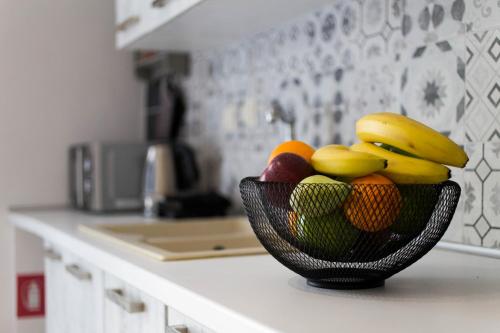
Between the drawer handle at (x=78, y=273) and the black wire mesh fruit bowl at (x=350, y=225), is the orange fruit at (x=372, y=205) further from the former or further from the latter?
the drawer handle at (x=78, y=273)

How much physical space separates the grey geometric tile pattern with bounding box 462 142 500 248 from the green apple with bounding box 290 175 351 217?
Result: 491mm

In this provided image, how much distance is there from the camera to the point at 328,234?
86 centimetres

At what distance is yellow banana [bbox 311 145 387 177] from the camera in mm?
858

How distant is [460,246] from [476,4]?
466 mm

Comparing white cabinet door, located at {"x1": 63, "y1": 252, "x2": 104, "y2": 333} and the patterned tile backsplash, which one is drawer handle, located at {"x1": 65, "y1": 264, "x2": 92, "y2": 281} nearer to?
white cabinet door, located at {"x1": 63, "y1": 252, "x2": 104, "y2": 333}

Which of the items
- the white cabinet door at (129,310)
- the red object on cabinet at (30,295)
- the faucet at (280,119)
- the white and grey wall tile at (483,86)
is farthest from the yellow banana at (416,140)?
the red object on cabinet at (30,295)

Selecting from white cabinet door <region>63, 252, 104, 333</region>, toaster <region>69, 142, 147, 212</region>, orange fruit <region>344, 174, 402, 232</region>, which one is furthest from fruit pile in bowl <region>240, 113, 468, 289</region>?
toaster <region>69, 142, 147, 212</region>

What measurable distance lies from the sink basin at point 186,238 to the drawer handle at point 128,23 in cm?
65

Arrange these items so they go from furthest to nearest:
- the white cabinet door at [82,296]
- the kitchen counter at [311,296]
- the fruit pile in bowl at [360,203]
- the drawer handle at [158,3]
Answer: the drawer handle at [158,3]
the white cabinet door at [82,296]
the fruit pile in bowl at [360,203]
the kitchen counter at [311,296]

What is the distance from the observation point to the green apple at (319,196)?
0.84 m

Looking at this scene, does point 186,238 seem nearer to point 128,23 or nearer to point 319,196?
point 128,23

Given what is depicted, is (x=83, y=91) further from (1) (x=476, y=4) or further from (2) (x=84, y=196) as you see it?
(1) (x=476, y=4)

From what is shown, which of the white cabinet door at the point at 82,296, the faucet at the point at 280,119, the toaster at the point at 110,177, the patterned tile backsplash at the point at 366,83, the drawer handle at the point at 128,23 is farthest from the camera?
the toaster at the point at 110,177

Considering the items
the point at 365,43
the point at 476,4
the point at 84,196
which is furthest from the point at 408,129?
the point at 84,196
